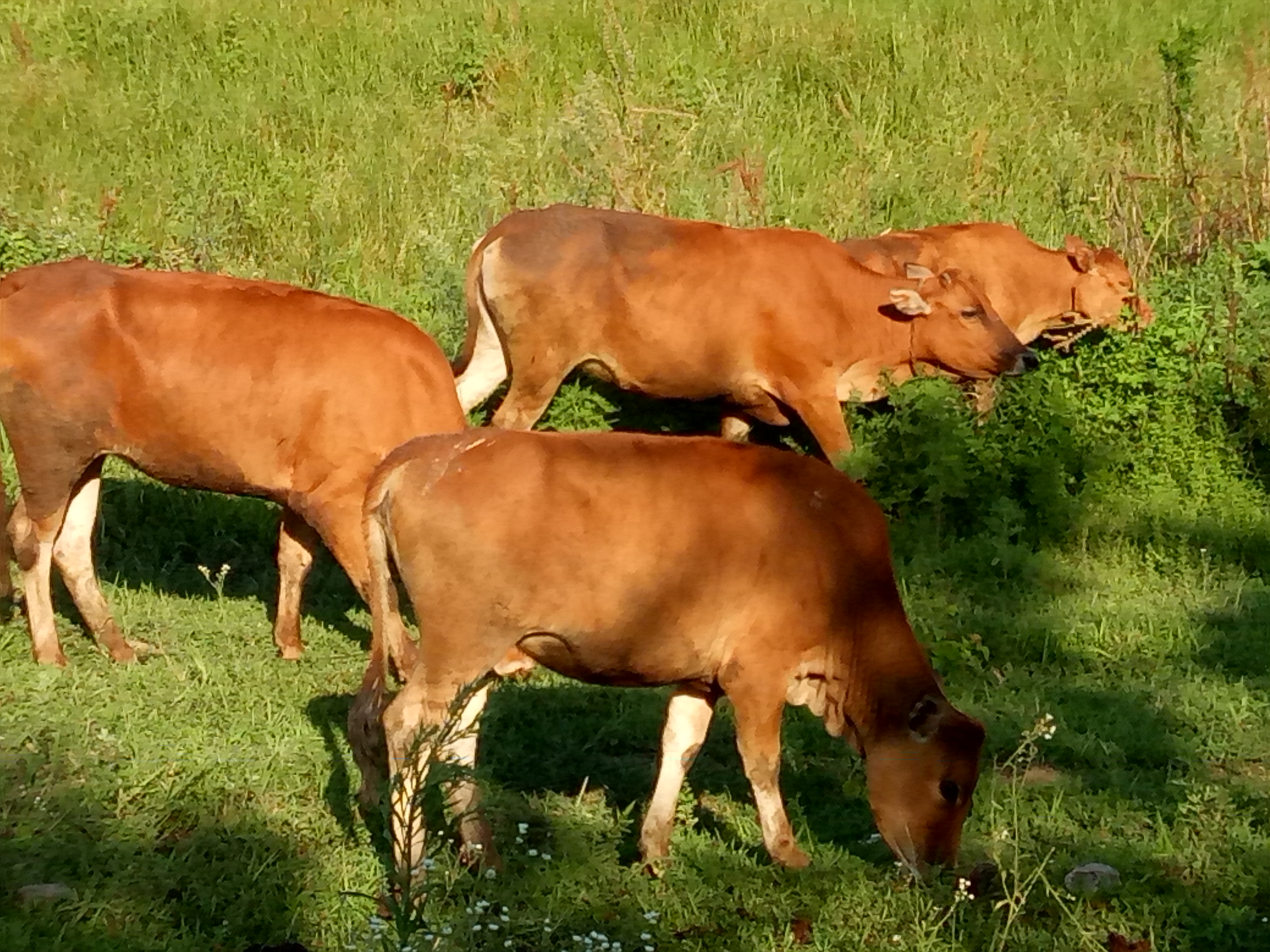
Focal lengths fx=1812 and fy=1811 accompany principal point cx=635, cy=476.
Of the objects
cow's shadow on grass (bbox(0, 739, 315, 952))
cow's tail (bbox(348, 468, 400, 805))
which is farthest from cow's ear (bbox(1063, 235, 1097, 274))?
cow's shadow on grass (bbox(0, 739, 315, 952))

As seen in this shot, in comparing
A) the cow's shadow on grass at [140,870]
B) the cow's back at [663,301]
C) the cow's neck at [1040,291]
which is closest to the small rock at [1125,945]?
the cow's shadow on grass at [140,870]

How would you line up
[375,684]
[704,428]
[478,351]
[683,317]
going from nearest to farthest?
1. [375,684]
2. [683,317]
3. [478,351]
4. [704,428]

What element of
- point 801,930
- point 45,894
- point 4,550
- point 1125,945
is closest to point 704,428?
point 4,550

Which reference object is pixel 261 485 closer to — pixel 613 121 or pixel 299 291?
pixel 299 291

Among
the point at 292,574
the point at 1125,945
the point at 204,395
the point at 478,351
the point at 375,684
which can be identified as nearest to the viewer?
the point at 1125,945

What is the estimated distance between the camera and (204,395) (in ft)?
26.6

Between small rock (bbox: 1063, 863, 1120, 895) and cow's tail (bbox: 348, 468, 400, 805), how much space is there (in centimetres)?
235

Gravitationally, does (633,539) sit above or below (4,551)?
above

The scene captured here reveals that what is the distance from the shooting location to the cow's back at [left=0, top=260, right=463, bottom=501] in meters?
8.00

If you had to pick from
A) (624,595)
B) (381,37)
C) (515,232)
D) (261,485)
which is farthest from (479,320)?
(381,37)

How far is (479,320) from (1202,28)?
9.47m

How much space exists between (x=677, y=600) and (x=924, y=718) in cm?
94

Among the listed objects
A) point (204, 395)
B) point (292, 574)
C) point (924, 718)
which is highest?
point (204, 395)

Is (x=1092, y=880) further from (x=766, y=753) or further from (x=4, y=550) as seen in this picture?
(x=4, y=550)
